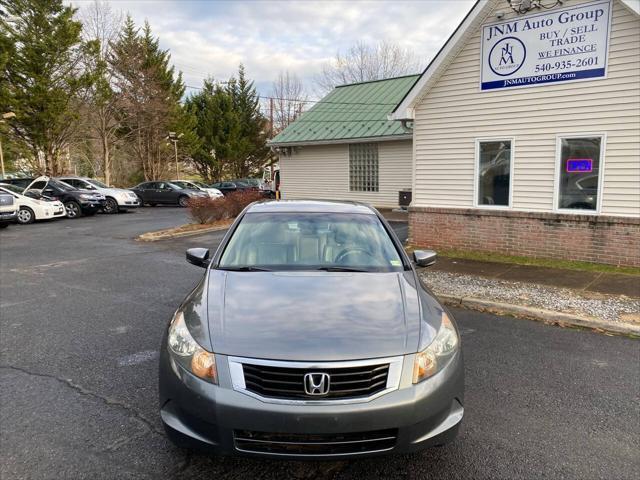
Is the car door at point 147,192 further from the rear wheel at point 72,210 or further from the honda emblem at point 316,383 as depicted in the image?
the honda emblem at point 316,383

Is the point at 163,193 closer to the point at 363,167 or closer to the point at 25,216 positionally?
the point at 25,216

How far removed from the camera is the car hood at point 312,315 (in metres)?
2.36

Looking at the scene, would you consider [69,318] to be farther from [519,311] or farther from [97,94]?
[97,94]

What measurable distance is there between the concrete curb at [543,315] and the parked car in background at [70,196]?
17.4m

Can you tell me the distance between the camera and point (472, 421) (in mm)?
3139

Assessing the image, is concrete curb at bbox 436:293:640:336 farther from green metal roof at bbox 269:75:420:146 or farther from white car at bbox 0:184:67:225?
white car at bbox 0:184:67:225

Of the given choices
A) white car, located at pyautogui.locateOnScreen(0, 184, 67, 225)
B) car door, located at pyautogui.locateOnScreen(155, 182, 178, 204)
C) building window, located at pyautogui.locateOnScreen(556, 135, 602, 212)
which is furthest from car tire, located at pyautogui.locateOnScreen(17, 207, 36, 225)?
building window, located at pyautogui.locateOnScreen(556, 135, 602, 212)

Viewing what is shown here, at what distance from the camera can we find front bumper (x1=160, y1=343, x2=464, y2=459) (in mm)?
2188

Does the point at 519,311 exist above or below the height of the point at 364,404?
below

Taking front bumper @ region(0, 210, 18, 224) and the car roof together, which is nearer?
the car roof

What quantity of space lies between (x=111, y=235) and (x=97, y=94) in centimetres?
1667

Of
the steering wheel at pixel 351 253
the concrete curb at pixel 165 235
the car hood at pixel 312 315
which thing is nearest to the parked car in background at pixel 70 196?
the concrete curb at pixel 165 235

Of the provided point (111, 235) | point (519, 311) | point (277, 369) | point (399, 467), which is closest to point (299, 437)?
point (277, 369)

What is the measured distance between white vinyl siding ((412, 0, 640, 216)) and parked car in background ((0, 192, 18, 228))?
13821 millimetres
